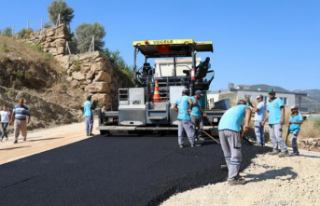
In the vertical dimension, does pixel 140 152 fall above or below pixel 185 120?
below

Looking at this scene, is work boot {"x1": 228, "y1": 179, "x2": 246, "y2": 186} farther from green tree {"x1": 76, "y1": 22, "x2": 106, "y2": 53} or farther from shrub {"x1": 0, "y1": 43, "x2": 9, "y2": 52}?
green tree {"x1": 76, "y1": 22, "x2": 106, "y2": 53}

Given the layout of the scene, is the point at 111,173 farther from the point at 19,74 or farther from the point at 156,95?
→ the point at 19,74

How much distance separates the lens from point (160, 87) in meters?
8.70

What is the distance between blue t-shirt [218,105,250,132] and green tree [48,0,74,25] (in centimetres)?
2548

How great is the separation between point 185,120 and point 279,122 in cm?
195

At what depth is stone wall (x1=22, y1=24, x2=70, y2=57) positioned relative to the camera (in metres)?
19.6

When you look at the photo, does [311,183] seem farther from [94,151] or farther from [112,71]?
[112,71]

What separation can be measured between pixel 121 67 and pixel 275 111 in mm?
16314

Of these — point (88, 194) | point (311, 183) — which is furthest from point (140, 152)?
point (311, 183)

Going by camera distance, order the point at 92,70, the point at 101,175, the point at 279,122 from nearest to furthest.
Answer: the point at 101,175 → the point at 279,122 → the point at 92,70

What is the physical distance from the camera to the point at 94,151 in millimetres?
6793

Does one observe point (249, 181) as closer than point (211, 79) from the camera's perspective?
Yes

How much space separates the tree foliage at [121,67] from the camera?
20.4m

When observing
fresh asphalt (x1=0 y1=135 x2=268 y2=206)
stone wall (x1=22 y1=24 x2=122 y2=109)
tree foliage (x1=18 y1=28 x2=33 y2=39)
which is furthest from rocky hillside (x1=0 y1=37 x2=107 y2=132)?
fresh asphalt (x1=0 y1=135 x2=268 y2=206)
